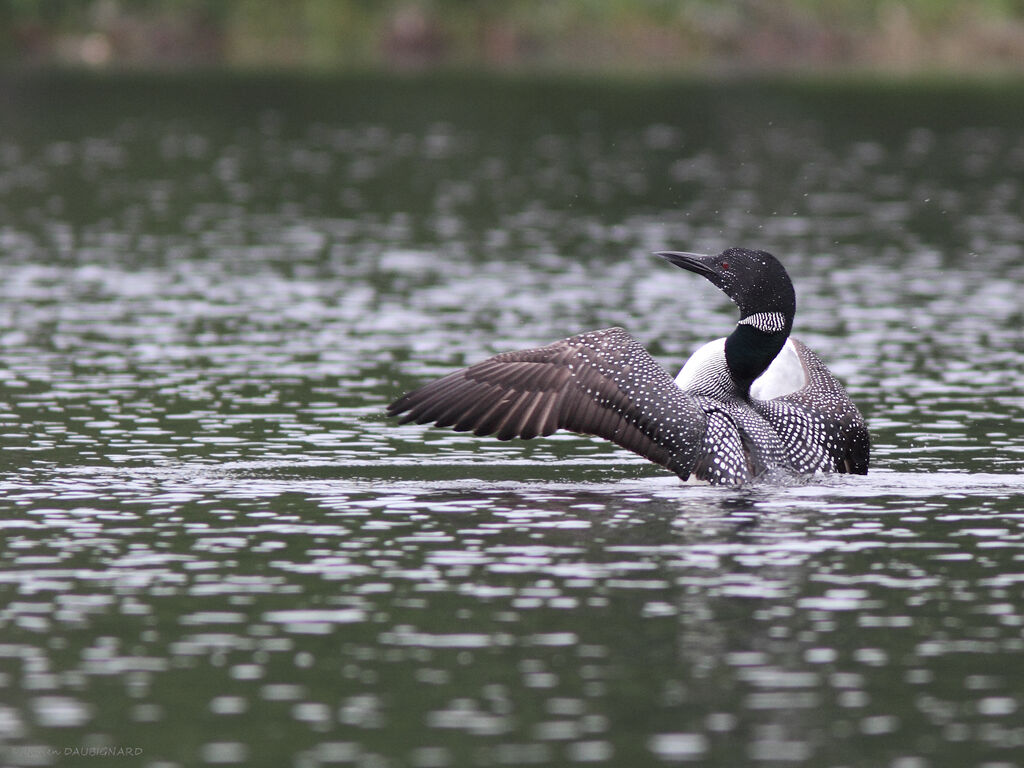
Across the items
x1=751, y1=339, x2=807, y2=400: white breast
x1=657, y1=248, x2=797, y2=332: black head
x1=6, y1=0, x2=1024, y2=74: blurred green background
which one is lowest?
x1=751, y1=339, x2=807, y2=400: white breast

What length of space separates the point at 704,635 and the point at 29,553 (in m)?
4.42

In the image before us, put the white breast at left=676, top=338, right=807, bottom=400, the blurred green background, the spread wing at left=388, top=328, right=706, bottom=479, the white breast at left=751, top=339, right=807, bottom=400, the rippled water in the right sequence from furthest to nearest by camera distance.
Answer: the blurred green background, the white breast at left=751, top=339, right=807, bottom=400, the white breast at left=676, top=338, right=807, bottom=400, the spread wing at left=388, top=328, right=706, bottom=479, the rippled water

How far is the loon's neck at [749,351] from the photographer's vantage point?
15297mm

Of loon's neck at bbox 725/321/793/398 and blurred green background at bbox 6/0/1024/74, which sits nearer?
loon's neck at bbox 725/321/793/398

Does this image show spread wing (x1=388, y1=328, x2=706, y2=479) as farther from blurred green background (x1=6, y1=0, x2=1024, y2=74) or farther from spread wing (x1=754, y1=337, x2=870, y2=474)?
blurred green background (x1=6, y1=0, x2=1024, y2=74)

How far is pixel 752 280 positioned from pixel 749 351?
0.55m

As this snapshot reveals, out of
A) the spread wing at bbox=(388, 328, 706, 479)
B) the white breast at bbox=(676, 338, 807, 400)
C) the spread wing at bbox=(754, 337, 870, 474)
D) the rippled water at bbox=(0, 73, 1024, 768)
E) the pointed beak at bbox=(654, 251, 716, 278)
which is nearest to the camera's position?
the rippled water at bbox=(0, 73, 1024, 768)

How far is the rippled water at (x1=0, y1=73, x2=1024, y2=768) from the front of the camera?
952cm

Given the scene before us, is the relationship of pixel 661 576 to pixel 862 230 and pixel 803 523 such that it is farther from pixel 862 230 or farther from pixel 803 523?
pixel 862 230

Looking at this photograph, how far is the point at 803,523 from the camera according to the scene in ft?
44.9

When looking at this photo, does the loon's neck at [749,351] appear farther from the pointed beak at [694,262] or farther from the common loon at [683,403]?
the pointed beak at [694,262]

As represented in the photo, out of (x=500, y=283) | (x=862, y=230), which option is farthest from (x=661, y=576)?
(x=862, y=230)

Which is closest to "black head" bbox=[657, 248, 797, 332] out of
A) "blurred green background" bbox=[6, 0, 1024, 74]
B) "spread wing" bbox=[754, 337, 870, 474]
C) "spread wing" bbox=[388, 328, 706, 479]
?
"spread wing" bbox=[754, 337, 870, 474]

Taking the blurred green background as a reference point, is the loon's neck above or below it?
below
